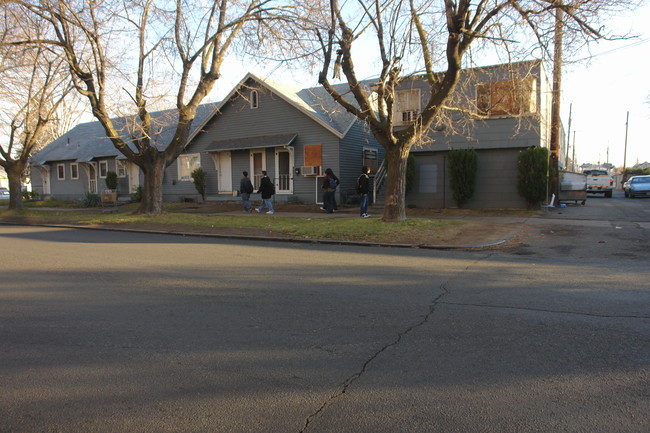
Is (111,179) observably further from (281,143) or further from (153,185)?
(281,143)

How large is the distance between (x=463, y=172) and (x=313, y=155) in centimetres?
733

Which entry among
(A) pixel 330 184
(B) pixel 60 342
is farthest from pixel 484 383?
(A) pixel 330 184

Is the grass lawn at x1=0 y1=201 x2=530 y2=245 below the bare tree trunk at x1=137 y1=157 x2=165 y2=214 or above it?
below

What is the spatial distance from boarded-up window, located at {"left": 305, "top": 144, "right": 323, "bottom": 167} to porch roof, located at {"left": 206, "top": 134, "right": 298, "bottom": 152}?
0.95m

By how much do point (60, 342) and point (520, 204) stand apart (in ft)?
56.3

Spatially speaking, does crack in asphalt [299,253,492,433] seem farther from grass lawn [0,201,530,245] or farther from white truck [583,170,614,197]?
white truck [583,170,614,197]

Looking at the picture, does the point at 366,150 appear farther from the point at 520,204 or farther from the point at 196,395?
the point at 196,395

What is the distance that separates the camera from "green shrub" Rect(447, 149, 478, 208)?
18.0 m

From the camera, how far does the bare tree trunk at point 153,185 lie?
17.4 metres

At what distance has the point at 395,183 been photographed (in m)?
12.8

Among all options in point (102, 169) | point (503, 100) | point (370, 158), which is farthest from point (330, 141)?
point (102, 169)

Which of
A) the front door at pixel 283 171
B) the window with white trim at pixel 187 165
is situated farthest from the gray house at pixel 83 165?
the front door at pixel 283 171

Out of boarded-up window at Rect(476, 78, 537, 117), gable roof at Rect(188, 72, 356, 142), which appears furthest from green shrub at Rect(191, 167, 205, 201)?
boarded-up window at Rect(476, 78, 537, 117)

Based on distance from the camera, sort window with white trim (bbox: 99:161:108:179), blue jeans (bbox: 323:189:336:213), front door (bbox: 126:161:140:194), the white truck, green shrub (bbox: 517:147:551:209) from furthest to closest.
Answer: window with white trim (bbox: 99:161:108:179) < the white truck < front door (bbox: 126:161:140:194) < blue jeans (bbox: 323:189:336:213) < green shrub (bbox: 517:147:551:209)
